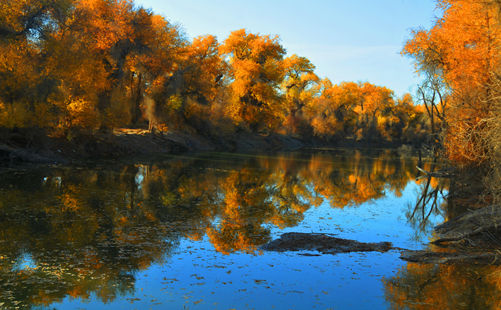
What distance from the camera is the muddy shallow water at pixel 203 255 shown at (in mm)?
7066

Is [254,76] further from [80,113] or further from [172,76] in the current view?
[80,113]

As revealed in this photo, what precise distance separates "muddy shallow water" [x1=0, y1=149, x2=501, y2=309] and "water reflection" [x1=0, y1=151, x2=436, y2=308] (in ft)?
0.12

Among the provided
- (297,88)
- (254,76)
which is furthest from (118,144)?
(297,88)

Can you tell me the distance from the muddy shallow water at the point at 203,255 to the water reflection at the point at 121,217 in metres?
0.04

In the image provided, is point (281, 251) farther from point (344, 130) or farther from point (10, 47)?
point (344, 130)

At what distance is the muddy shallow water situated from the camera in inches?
278

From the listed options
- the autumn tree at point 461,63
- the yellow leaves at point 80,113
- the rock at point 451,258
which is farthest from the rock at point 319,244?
the yellow leaves at point 80,113

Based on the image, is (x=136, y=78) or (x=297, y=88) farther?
(x=297, y=88)

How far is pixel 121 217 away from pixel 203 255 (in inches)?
164

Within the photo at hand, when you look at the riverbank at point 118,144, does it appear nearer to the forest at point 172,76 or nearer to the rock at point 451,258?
the forest at point 172,76

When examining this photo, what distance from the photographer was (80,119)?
25.7 m

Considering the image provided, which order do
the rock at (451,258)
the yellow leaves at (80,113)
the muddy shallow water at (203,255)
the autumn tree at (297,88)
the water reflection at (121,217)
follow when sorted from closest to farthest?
the muddy shallow water at (203,255), the water reflection at (121,217), the rock at (451,258), the yellow leaves at (80,113), the autumn tree at (297,88)

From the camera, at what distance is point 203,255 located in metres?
9.29

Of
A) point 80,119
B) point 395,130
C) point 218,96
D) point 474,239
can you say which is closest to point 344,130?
point 395,130
